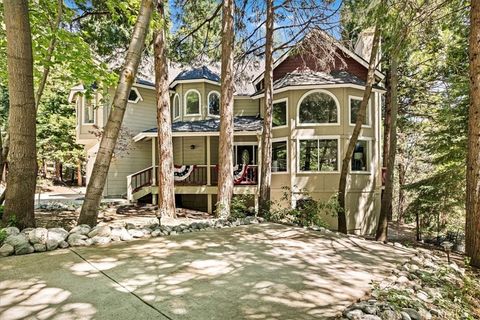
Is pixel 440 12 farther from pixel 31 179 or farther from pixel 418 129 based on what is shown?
pixel 418 129

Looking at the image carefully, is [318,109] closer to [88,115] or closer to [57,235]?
[57,235]

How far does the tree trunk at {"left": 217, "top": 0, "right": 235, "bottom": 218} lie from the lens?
27.3ft

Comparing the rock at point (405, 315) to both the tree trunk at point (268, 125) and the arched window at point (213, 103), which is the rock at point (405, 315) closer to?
the tree trunk at point (268, 125)

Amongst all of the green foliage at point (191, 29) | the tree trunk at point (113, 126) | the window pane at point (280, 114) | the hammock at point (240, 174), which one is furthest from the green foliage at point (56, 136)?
the tree trunk at point (113, 126)

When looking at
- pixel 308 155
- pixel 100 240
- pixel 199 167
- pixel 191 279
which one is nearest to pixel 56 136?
pixel 199 167

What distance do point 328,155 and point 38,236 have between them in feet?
35.5

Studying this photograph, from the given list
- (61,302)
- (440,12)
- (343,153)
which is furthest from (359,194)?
(61,302)

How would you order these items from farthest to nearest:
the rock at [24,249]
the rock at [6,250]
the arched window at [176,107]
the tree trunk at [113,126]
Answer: the arched window at [176,107] → the tree trunk at [113,126] → the rock at [24,249] → the rock at [6,250]

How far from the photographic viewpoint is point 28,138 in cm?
467

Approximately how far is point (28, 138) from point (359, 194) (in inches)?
466

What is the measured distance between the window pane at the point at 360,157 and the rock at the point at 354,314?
10836mm

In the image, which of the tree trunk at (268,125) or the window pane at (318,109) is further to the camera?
the window pane at (318,109)

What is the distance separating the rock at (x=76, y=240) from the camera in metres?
4.55

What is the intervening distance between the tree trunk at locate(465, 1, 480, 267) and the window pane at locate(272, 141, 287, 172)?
816 centimetres
